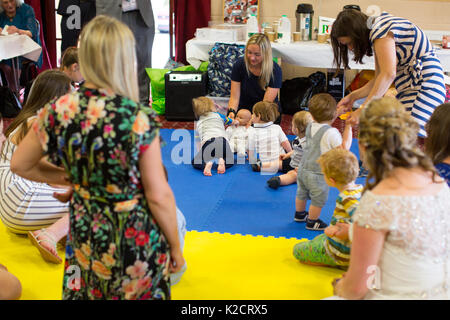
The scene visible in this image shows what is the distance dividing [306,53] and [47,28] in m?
3.48

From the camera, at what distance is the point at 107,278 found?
67.9 inches

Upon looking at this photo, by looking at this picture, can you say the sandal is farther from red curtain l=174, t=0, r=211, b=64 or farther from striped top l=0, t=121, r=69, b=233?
red curtain l=174, t=0, r=211, b=64

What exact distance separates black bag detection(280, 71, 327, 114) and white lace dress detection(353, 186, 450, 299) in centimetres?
452

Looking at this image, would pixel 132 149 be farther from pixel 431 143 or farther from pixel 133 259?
pixel 431 143

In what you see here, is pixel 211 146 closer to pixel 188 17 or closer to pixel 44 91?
pixel 44 91

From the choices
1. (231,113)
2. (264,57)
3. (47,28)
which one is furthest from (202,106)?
(47,28)

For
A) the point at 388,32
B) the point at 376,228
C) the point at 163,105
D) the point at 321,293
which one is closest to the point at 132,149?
the point at 376,228

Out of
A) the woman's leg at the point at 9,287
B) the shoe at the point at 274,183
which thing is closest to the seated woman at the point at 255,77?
the shoe at the point at 274,183

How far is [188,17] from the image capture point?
6.95m

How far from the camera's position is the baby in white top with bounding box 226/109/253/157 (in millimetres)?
4512

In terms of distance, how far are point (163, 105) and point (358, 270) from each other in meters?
4.60

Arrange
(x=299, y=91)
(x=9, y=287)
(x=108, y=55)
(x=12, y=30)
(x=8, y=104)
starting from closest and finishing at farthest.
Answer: (x=108, y=55) < (x=9, y=287) < (x=8, y=104) < (x=12, y=30) < (x=299, y=91)

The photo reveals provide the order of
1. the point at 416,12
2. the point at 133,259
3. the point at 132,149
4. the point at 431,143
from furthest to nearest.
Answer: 1. the point at 416,12
2. the point at 431,143
3. the point at 133,259
4. the point at 132,149

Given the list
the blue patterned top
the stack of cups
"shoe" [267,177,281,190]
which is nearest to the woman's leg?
the blue patterned top
